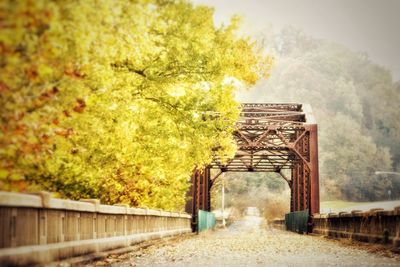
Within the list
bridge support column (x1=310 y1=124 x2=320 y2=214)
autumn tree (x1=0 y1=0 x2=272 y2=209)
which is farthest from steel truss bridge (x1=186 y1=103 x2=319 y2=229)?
autumn tree (x1=0 y1=0 x2=272 y2=209)

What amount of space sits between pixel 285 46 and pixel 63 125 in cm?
19075

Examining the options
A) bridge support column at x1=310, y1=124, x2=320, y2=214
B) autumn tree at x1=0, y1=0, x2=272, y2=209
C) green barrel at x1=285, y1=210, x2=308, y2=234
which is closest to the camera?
autumn tree at x1=0, y1=0, x2=272, y2=209

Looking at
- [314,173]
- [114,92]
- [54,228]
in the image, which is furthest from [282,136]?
[54,228]

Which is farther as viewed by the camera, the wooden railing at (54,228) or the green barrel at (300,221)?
the green barrel at (300,221)

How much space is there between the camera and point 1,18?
5.22 m

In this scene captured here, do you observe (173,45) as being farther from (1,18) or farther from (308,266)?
(1,18)

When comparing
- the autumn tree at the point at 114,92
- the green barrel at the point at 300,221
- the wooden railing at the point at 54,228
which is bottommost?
the green barrel at the point at 300,221

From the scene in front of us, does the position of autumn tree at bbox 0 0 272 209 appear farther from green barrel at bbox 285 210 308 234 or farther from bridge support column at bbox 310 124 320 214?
green barrel at bbox 285 210 308 234

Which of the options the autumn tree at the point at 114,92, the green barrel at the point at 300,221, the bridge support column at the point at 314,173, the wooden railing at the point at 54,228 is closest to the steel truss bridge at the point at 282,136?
the bridge support column at the point at 314,173

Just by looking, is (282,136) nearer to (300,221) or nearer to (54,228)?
(300,221)

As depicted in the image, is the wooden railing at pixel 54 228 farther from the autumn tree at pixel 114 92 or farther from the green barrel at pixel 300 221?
the green barrel at pixel 300 221

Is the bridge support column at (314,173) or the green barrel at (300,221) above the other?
the bridge support column at (314,173)

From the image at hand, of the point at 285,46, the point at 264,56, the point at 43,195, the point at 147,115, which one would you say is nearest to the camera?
the point at 43,195

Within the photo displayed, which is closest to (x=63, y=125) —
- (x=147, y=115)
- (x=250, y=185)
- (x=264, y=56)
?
(x=147, y=115)
